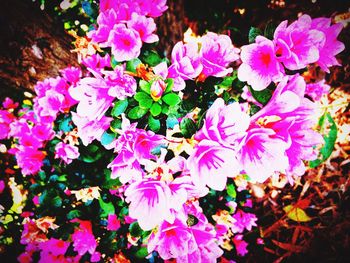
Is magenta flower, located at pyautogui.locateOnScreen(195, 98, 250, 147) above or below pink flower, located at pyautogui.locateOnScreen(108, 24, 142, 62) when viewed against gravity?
below

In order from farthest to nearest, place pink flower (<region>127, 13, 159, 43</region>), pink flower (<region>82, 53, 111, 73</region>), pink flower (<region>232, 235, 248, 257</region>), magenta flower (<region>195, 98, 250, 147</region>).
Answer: pink flower (<region>232, 235, 248, 257</region>)
pink flower (<region>82, 53, 111, 73</region>)
pink flower (<region>127, 13, 159, 43</region>)
magenta flower (<region>195, 98, 250, 147</region>)

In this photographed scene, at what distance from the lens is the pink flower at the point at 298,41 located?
2.30ft

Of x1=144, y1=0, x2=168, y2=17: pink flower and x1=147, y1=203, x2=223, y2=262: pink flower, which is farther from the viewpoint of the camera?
x1=144, y1=0, x2=168, y2=17: pink flower

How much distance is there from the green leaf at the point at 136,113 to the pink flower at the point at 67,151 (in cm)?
52

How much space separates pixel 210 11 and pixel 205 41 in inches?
88.3

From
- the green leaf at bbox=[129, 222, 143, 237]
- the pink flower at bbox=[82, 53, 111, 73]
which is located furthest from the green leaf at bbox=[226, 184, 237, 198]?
the pink flower at bbox=[82, 53, 111, 73]

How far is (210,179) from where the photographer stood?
688 millimetres

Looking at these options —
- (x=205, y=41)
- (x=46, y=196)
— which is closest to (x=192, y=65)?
(x=205, y=41)

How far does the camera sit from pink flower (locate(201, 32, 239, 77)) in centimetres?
81

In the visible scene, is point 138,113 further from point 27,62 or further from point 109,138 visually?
point 27,62

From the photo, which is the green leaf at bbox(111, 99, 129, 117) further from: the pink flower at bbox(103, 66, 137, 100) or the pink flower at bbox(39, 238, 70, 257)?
the pink flower at bbox(39, 238, 70, 257)

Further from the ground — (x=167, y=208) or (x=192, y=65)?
(x=192, y=65)

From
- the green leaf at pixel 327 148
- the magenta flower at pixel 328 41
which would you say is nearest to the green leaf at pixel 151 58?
the magenta flower at pixel 328 41

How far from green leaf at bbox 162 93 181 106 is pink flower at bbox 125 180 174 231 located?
9.5 inches
